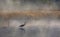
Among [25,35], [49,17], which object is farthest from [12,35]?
[49,17]

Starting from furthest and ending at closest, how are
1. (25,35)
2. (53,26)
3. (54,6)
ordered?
(54,6)
(53,26)
(25,35)

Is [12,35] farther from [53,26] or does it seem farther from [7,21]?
[53,26]

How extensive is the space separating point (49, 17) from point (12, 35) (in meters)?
0.46

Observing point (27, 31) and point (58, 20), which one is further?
point (58, 20)

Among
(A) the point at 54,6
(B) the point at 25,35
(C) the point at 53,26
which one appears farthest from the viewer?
(A) the point at 54,6

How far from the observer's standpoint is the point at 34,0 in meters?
1.64

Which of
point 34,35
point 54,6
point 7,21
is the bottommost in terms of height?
point 34,35

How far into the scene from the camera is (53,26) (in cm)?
155

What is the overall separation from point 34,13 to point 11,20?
0.26 m

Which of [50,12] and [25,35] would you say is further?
[50,12]

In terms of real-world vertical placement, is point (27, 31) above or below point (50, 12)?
below

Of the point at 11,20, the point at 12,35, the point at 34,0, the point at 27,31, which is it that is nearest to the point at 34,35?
the point at 27,31

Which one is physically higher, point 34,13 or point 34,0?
point 34,0

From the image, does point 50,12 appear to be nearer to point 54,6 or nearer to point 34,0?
point 54,6
